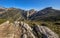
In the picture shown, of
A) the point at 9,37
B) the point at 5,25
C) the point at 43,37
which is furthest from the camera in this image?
the point at 5,25

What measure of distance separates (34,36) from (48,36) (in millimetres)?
7347

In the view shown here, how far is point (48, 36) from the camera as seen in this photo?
47844 mm

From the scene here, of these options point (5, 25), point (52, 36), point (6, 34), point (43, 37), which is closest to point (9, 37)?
point (6, 34)

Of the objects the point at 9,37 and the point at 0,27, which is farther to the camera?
the point at 0,27

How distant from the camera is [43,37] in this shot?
50.1 metres

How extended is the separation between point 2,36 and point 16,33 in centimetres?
735

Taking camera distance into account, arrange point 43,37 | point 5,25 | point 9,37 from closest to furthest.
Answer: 1. point 9,37
2. point 43,37
3. point 5,25

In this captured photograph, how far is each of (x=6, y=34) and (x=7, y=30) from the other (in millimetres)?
4305

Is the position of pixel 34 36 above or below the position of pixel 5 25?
below

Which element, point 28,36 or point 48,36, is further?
point 28,36

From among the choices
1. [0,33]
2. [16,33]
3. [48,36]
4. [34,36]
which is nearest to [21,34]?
[16,33]

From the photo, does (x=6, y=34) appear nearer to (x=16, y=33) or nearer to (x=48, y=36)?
(x=16, y=33)

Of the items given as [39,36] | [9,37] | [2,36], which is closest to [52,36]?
[39,36]

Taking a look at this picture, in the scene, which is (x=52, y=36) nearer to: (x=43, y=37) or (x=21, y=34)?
(x=43, y=37)
